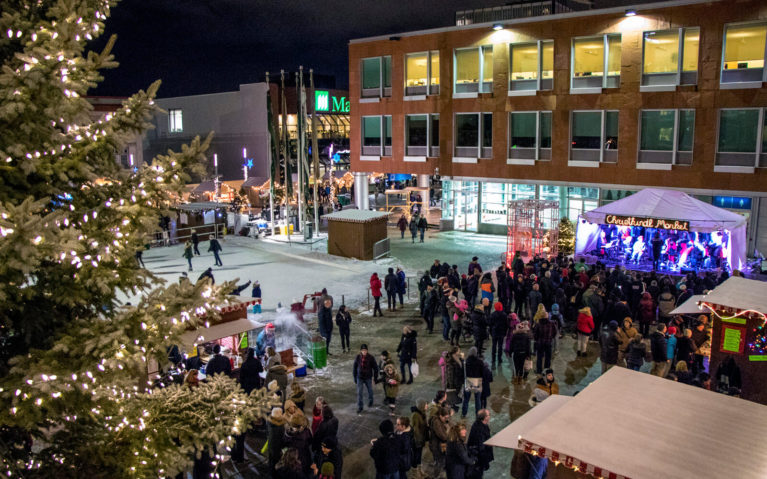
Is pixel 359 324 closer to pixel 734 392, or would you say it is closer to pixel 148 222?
pixel 734 392

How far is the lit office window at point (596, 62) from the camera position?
88.3 feet

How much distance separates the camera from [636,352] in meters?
12.0

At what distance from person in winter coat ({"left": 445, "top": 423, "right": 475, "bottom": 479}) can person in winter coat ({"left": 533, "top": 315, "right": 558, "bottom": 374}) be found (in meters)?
5.33

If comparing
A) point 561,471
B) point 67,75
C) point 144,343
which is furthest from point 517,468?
point 67,75

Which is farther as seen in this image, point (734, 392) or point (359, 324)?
point (359, 324)

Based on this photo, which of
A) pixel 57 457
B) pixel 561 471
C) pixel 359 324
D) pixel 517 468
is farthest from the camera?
pixel 359 324

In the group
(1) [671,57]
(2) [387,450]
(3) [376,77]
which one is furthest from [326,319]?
(3) [376,77]

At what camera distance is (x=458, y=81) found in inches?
1252

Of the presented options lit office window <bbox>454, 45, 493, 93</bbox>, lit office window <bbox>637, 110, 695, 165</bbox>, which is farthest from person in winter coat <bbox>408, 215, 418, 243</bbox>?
lit office window <bbox>637, 110, 695, 165</bbox>

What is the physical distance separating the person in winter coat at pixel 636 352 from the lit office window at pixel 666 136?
16.1 meters

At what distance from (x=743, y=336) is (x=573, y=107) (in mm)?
18507

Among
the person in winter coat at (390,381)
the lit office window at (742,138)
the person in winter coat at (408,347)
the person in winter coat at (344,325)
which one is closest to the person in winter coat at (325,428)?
the person in winter coat at (390,381)

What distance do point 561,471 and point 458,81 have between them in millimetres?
27121

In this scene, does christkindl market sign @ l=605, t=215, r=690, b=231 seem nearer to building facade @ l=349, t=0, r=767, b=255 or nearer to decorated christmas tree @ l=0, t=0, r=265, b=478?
building facade @ l=349, t=0, r=767, b=255
